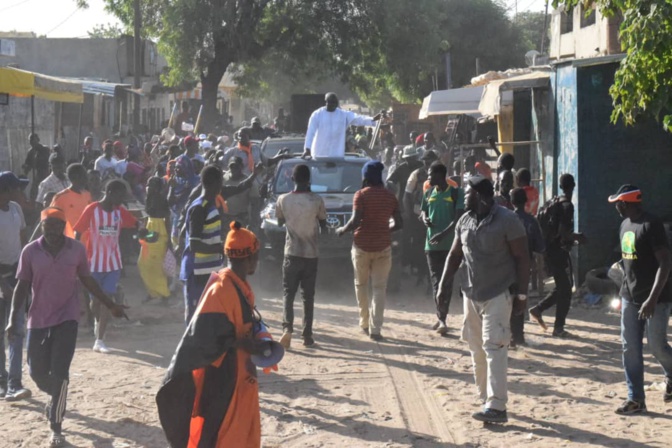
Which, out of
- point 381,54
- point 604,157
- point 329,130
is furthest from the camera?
point 381,54

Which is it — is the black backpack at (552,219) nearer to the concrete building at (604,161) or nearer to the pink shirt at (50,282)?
the concrete building at (604,161)

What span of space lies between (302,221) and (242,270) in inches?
188

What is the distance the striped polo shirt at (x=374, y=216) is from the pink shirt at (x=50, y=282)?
387 centimetres

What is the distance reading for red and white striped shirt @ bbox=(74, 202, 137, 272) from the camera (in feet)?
31.8

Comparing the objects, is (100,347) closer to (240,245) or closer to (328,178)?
(328,178)

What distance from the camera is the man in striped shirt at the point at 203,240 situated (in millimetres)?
8609

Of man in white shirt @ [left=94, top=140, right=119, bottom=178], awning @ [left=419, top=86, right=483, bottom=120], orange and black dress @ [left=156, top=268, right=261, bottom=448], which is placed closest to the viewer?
orange and black dress @ [left=156, top=268, right=261, bottom=448]

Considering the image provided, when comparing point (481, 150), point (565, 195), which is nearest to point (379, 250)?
point (565, 195)

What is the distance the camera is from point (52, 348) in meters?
7.09

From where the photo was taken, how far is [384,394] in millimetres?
8422

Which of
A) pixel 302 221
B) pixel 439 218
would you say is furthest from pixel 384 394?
pixel 439 218

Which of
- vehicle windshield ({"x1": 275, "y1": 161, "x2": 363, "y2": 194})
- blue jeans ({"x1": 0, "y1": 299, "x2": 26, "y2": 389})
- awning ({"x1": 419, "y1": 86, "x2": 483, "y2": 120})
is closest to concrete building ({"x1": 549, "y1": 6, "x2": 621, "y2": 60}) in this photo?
awning ({"x1": 419, "y1": 86, "x2": 483, "y2": 120})

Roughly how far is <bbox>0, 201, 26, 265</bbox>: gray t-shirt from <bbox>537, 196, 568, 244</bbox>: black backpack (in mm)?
5060

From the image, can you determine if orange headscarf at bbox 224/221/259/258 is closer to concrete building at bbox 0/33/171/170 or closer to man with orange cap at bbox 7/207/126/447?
man with orange cap at bbox 7/207/126/447
